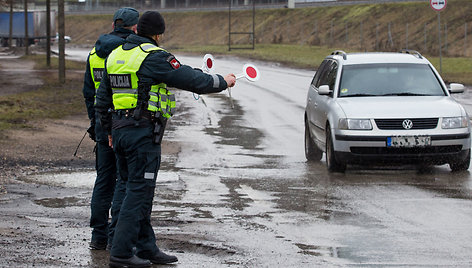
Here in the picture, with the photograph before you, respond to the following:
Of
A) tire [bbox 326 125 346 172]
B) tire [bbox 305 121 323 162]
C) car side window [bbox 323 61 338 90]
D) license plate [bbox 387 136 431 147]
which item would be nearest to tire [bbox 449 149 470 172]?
license plate [bbox 387 136 431 147]

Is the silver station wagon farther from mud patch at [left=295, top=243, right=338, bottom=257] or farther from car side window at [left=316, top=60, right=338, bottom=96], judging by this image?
mud patch at [left=295, top=243, right=338, bottom=257]

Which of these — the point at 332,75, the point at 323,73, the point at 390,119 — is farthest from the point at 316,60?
the point at 390,119

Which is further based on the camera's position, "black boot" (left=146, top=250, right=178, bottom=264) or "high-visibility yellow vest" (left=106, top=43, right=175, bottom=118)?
"black boot" (left=146, top=250, right=178, bottom=264)

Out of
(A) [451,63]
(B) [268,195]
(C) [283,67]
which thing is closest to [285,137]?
(B) [268,195]

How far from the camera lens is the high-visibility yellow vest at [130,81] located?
649 cm

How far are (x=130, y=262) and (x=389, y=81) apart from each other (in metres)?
7.16

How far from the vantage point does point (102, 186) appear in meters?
7.39

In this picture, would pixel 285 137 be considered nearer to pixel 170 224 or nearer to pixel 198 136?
pixel 198 136

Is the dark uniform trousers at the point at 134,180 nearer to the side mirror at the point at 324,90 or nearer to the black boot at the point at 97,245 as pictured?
the black boot at the point at 97,245

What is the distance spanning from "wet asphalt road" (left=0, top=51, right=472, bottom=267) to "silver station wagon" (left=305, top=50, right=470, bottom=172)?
0.28 metres

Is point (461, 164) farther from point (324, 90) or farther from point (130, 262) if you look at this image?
point (130, 262)

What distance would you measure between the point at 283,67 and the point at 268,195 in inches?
1408

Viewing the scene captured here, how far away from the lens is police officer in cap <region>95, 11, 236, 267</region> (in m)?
6.46

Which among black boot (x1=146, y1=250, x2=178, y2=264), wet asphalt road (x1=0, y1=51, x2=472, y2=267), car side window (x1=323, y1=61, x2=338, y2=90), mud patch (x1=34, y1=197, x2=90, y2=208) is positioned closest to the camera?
black boot (x1=146, y1=250, x2=178, y2=264)
